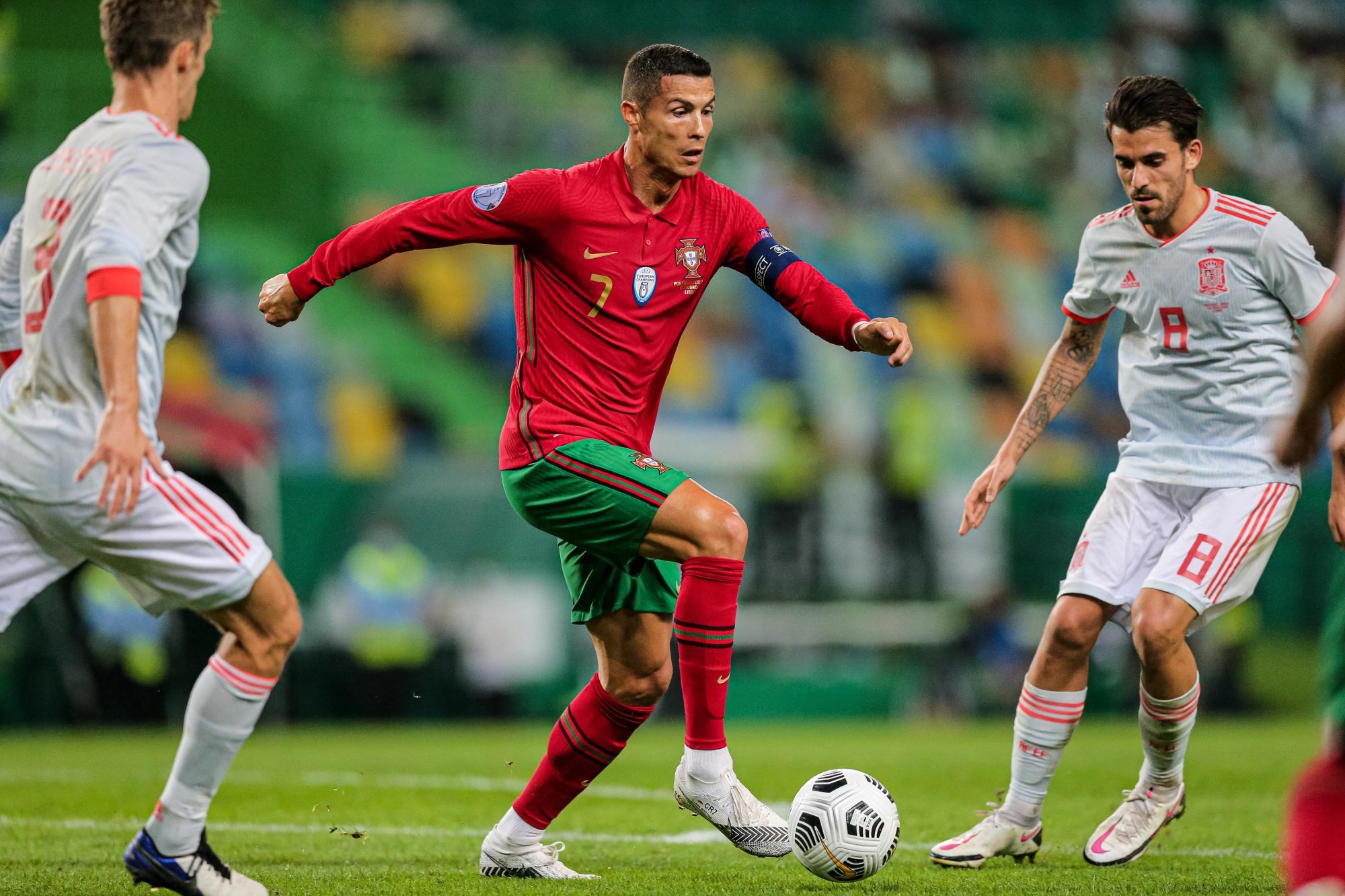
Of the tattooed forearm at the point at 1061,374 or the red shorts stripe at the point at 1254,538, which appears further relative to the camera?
the tattooed forearm at the point at 1061,374

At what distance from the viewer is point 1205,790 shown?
313 inches

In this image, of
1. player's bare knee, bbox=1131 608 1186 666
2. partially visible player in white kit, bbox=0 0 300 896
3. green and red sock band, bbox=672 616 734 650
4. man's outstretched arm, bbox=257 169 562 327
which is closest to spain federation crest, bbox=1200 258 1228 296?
player's bare knee, bbox=1131 608 1186 666

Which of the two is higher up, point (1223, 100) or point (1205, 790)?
point (1223, 100)

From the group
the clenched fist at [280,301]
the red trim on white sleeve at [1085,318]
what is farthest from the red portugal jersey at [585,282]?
the red trim on white sleeve at [1085,318]

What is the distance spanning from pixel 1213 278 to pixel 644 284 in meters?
1.95

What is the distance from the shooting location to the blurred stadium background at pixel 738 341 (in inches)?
540

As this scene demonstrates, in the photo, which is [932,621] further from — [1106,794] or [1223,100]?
[1223,100]

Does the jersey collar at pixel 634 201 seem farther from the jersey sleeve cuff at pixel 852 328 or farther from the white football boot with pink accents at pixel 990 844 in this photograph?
the white football boot with pink accents at pixel 990 844

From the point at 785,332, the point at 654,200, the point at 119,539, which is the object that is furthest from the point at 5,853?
the point at 785,332

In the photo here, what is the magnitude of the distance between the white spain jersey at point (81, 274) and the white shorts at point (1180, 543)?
3.10 meters

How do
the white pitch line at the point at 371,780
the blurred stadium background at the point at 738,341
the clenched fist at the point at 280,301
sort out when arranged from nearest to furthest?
the clenched fist at the point at 280,301 → the white pitch line at the point at 371,780 → the blurred stadium background at the point at 738,341

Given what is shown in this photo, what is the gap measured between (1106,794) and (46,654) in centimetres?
909

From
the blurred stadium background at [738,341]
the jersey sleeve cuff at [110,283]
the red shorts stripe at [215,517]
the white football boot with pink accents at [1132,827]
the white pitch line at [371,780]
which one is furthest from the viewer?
the blurred stadium background at [738,341]

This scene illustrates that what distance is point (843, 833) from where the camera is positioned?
15.4ft
